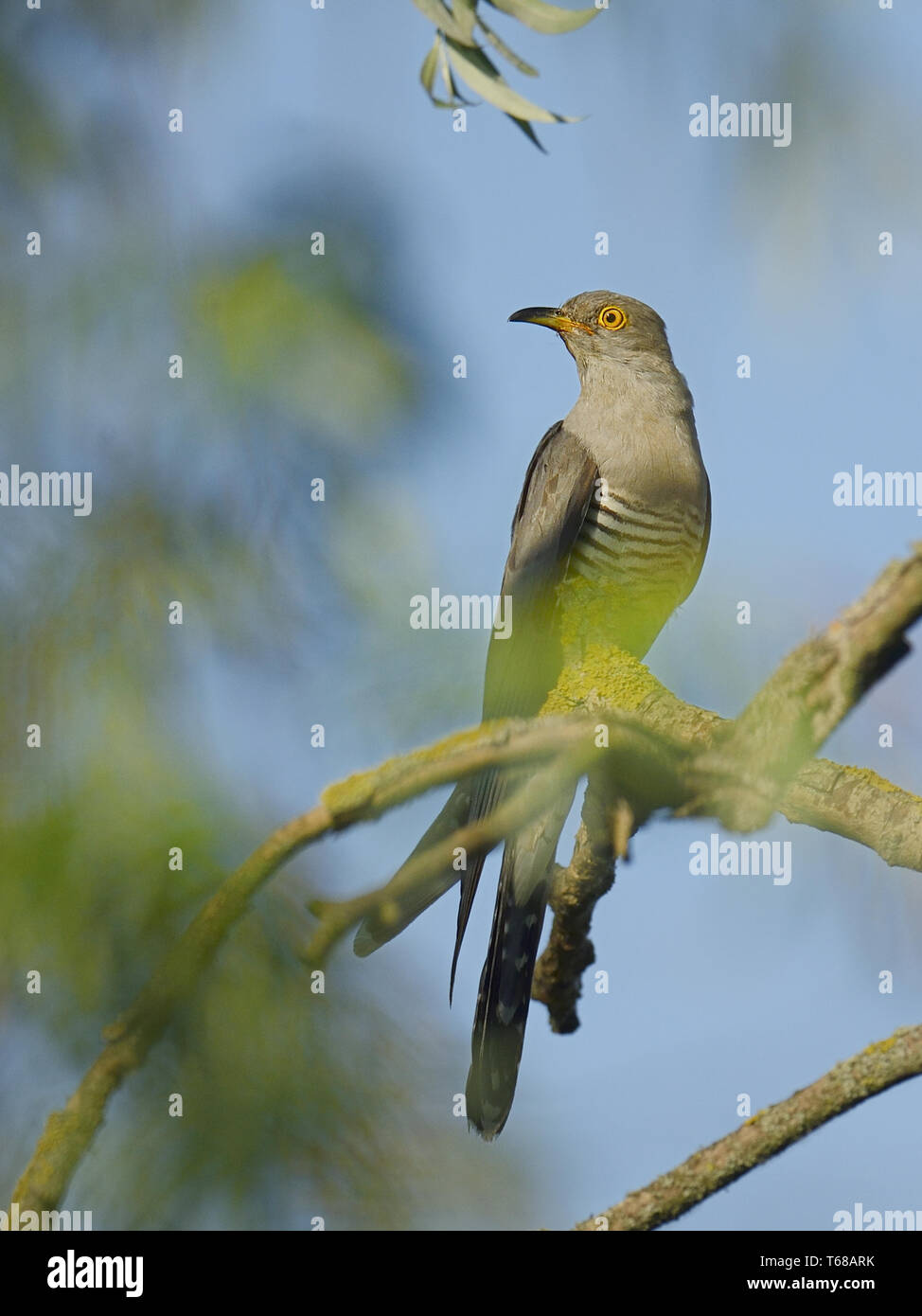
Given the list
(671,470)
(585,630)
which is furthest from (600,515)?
(585,630)

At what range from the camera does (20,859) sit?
1.27m

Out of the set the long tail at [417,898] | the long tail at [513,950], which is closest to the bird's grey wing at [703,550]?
the long tail at [513,950]

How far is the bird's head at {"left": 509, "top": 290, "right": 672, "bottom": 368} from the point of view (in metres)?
4.44

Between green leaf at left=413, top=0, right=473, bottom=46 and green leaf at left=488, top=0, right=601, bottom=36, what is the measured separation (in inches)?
2.2

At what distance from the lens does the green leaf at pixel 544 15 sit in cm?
134

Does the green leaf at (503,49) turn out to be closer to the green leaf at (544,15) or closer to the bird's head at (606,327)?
the green leaf at (544,15)

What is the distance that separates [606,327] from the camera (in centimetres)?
448

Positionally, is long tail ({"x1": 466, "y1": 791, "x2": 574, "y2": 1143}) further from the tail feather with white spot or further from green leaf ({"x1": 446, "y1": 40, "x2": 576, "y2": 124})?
green leaf ({"x1": 446, "y1": 40, "x2": 576, "y2": 124})

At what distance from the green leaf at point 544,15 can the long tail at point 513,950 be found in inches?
77.5

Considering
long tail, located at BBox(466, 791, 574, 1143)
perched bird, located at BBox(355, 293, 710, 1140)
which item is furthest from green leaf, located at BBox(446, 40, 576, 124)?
long tail, located at BBox(466, 791, 574, 1143)

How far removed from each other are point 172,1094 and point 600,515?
110 inches

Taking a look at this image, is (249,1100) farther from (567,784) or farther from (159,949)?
(567,784)

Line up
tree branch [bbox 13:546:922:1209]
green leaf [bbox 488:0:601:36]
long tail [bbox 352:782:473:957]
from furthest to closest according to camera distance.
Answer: long tail [bbox 352:782:473:957] → green leaf [bbox 488:0:601:36] → tree branch [bbox 13:546:922:1209]

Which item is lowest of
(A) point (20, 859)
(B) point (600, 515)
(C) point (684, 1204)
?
(C) point (684, 1204)
